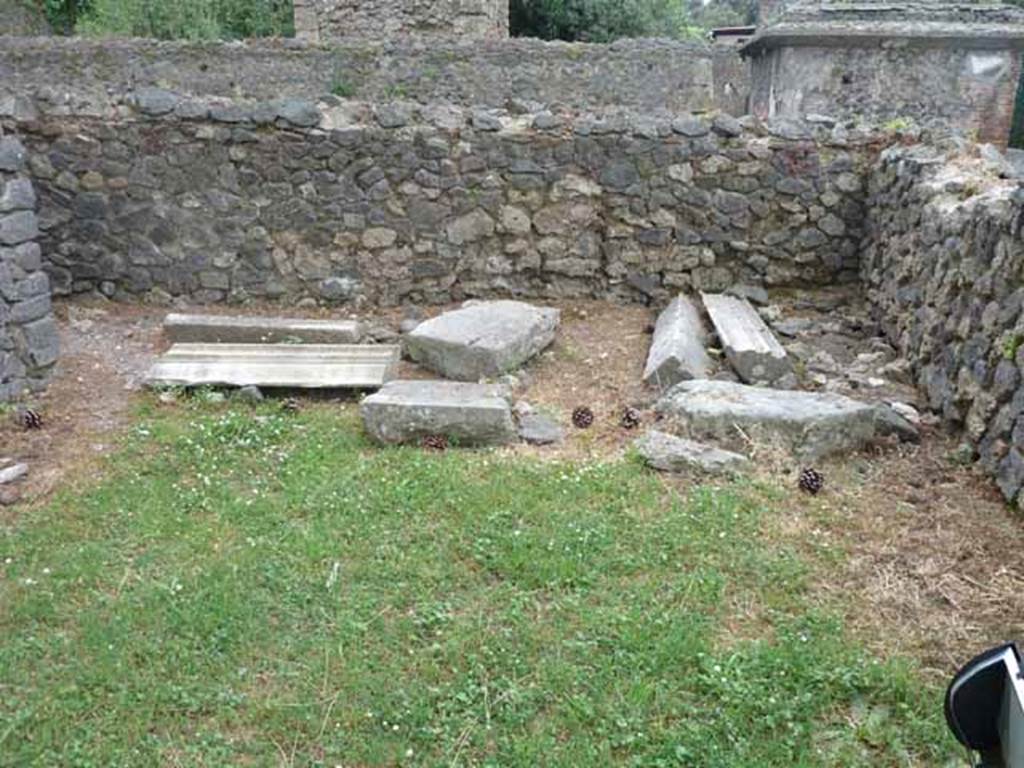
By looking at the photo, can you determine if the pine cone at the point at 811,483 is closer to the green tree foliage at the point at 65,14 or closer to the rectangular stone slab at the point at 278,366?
the rectangular stone slab at the point at 278,366

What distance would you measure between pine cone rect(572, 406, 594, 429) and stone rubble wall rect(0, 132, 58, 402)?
314cm

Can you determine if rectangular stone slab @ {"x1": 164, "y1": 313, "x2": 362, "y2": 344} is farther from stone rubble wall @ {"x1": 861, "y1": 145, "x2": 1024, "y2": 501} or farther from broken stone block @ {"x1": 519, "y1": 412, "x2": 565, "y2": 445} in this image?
stone rubble wall @ {"x1": 861, "y1": 145, "x2": 1024, "y2": 501}

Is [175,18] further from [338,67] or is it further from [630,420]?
[630,420]

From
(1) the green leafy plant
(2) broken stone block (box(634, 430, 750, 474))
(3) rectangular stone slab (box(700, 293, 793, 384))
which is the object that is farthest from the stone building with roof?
(2) broken stone block (box(634, 430, 750, 474))

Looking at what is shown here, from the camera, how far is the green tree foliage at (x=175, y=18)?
17.1 meters

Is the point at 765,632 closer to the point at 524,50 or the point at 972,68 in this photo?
the point at 524,50

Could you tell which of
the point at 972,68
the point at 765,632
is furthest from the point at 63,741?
the point at 972,68

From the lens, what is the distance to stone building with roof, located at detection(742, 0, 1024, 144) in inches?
538

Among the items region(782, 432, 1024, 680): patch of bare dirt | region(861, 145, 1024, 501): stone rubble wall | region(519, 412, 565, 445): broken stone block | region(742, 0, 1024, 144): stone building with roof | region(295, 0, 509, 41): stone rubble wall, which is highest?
region(295, 0, 509, 41): stone rubble wall

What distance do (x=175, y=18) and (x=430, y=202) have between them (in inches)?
511

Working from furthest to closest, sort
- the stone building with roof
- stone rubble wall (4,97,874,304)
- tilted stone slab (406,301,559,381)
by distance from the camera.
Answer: the stone building with roof → stone rubble wall (4,97,874,304) → tilted stone slab (406,301,559,381)

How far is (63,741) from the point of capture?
268cm

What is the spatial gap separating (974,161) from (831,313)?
4.93ft

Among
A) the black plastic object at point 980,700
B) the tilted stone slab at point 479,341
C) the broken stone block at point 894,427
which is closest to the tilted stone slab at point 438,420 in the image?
the tilted stone slab at point 479,341
